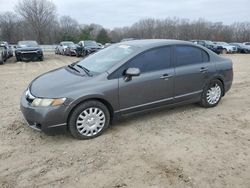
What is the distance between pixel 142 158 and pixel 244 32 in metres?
65.9

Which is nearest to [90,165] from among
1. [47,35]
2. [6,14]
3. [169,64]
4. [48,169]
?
[48,169]

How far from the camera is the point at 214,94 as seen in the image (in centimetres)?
588

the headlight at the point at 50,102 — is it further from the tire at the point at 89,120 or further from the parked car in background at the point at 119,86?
the tire at the point at 89,120

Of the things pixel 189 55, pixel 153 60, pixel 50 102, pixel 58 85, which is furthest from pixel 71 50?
pixel 50 102

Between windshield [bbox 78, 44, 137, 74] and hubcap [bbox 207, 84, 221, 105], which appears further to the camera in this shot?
hubcap [bbox 207, 84, 221, 105]

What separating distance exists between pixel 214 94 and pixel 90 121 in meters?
2.95

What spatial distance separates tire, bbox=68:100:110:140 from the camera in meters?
4.19

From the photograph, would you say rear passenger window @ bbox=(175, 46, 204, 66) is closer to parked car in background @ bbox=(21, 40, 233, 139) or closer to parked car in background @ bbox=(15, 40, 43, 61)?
parked car in background @ bbox=(21, 40, 233, 139)

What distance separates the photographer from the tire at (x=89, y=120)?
165 inches

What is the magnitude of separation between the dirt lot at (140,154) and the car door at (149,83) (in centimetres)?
41

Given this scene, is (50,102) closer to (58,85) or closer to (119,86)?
(58,85)

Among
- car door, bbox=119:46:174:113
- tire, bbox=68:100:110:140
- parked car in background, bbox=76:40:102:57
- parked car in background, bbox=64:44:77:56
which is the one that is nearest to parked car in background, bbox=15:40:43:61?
parked car in background, bbox=76:40:102:57

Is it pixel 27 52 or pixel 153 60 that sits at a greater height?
pixel 153 60

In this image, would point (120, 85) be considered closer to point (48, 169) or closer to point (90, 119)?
point (90, 119)
